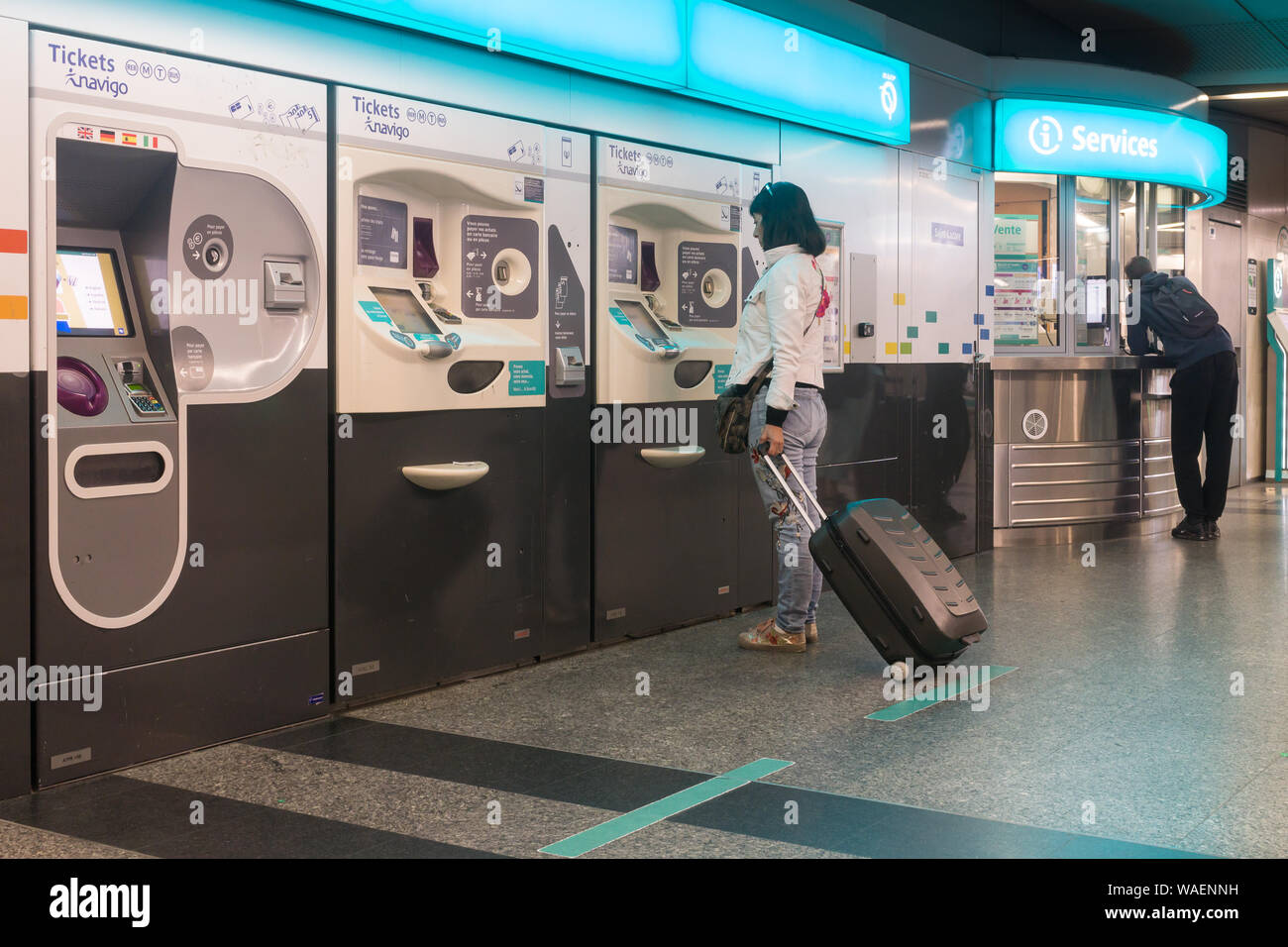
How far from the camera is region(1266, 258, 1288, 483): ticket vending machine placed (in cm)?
1211

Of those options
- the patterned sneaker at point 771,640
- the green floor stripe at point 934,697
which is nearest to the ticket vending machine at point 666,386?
the patterned sneaker at point 771,640

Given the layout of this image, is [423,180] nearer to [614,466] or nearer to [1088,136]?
[614,466]

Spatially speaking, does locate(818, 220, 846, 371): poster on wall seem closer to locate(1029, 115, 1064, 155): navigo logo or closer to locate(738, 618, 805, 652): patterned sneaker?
locate(738, 618, 805, 652): patterned sneaker

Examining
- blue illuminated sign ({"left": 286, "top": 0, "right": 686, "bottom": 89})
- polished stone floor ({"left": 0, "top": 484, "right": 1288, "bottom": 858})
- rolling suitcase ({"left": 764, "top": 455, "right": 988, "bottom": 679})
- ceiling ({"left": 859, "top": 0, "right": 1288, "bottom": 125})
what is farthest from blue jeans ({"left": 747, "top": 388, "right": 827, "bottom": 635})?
ceiling ({"left": 859, "top": 0, "right": 1288, "bottom": 125})

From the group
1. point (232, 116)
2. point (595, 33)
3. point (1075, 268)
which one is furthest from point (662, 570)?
point (1075, 268)

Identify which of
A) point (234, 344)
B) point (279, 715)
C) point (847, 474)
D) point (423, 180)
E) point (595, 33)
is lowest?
point (279, 715)

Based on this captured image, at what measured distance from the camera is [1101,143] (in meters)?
8.17

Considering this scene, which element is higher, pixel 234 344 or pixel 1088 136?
pixel 1088 136

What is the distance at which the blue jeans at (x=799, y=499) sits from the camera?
15.4 ft

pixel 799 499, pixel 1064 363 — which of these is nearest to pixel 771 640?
pixel 799 499

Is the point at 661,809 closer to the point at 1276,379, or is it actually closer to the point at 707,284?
the point at 707,284

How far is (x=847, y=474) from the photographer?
6.48m

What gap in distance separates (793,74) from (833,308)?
1.16 m

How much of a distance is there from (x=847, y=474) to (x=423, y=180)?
2961 mm
